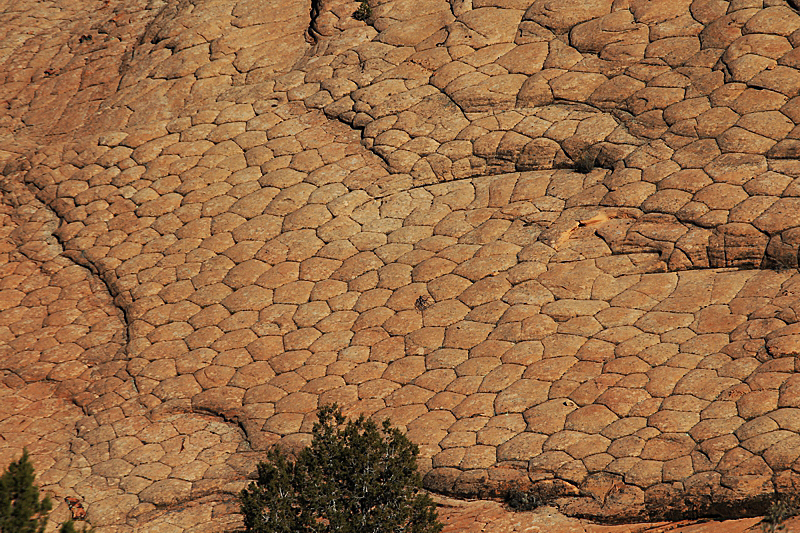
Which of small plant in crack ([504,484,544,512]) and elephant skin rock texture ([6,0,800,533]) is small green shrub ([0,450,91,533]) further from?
small plant in crack ([504,484,544,512])

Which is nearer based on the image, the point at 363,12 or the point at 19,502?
the point at 19,502

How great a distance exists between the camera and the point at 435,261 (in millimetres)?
6262

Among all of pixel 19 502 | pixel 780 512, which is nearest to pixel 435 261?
pixel 780 512

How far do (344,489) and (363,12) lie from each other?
183 inches

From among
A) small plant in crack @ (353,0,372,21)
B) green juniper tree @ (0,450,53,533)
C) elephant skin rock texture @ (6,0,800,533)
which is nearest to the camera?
green juniper tree @ (0,450,53,533)

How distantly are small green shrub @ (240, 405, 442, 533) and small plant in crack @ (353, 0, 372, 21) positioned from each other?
14.1 feet

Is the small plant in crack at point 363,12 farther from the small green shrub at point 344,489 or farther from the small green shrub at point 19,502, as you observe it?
the small green shrub at point 19,502

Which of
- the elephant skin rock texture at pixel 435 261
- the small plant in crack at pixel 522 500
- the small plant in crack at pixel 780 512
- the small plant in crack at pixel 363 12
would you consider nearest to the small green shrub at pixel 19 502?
the elephant skin rock texture at pixel 435 261

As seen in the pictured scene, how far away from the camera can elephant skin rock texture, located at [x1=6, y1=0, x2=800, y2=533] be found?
4.96 m

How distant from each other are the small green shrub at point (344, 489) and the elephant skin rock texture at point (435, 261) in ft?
0.99

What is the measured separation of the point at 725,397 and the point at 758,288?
2.90ft

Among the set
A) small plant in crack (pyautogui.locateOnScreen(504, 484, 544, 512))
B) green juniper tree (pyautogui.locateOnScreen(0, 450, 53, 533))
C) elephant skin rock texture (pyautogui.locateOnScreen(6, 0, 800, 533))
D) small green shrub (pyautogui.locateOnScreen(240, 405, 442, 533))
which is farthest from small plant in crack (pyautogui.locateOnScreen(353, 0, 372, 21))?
green juniper tree (pyautogui.locateOnScreen(0, 450, 53, 533))

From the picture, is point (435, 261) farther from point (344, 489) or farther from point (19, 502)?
point (19, 502)

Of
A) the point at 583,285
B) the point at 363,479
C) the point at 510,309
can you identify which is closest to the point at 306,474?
the point at 363,479
